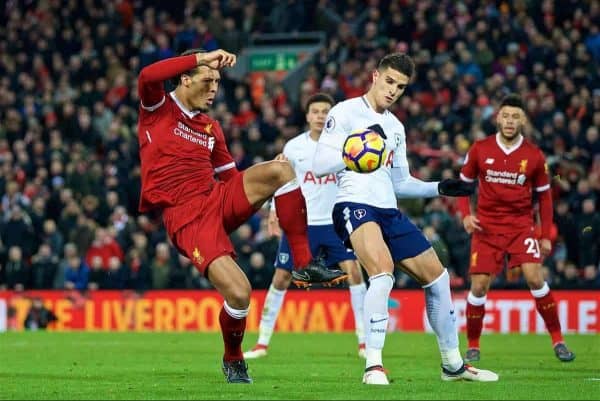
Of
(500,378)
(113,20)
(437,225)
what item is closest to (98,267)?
(437,225)

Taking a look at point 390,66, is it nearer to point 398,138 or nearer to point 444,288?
point 398,138

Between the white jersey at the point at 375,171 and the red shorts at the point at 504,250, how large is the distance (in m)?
3.80

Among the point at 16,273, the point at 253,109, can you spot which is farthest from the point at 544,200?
the point at 253,109

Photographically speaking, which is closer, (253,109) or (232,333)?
(232,333)

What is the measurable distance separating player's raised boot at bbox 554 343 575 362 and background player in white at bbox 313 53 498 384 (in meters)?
3.47

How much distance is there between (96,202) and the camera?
24266 millimetres

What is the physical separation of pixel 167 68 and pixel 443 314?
2824mm

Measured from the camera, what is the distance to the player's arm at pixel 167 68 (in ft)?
30.6

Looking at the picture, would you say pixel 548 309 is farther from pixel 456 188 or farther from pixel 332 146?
pixel 332 146

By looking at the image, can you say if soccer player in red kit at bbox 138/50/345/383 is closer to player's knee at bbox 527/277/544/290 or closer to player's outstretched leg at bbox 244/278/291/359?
player's knee at bbox 527/277/544/290

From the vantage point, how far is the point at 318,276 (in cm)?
966

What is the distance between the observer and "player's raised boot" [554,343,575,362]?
1313 centimetres

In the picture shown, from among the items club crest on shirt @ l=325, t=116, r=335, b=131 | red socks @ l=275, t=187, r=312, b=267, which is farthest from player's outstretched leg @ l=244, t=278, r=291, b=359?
club crest on shirt @ l=325, t=116, r=335, b=131

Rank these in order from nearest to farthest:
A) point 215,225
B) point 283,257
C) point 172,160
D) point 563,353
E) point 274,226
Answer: point 215,225 → point 172,160 → point 563,353 → point 274,226 → point 283,257
